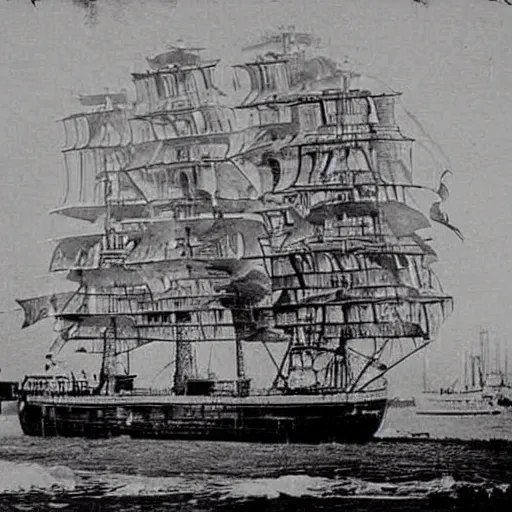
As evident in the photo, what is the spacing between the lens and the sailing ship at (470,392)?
1.94m

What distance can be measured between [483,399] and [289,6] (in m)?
0.77

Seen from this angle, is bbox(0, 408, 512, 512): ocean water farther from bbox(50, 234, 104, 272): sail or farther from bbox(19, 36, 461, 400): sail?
bbox(50, 234, 104, 272): sail

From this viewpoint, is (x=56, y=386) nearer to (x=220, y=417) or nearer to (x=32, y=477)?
(x=32, y=477)

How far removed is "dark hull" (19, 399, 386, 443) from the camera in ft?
6.24

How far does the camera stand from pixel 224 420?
1.92 meters

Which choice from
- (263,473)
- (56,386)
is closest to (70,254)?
(56,386)

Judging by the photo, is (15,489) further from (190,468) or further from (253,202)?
(253,202)

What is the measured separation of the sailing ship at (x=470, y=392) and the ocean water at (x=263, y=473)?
20mm

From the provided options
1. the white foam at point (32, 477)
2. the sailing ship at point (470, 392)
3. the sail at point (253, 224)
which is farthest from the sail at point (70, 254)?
the sailing ship at point (470, 392)

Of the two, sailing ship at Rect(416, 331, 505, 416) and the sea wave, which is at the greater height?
sailing ship at Rect(416, 331, 505, 416)

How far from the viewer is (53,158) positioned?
1919 mm

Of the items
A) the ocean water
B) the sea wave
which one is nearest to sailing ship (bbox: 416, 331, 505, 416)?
the ocean water

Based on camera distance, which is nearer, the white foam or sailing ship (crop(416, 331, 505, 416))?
the white foam

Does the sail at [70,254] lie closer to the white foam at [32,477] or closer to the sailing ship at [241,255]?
the sailing ship at [241,255]
